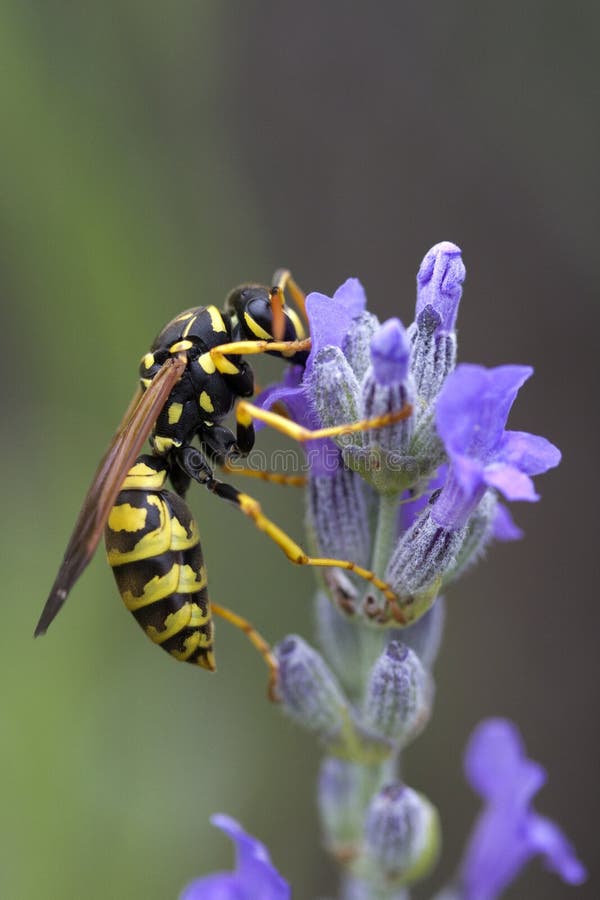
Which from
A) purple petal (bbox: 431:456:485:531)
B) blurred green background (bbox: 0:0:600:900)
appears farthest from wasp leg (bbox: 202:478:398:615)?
blurred green background (bbox: 0:0:600:900)

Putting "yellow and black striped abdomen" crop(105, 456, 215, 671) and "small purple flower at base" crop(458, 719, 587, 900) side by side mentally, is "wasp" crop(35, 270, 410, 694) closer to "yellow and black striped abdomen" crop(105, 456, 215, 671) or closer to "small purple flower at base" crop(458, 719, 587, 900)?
"yellow and black striped abdomen" crop(105, 456, 215, 671)

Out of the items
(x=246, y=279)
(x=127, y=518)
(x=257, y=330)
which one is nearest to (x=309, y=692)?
(x=127, y=518)

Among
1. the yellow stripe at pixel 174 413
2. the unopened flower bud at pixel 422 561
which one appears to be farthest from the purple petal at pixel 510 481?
the yellow stripe at pixel 174 413

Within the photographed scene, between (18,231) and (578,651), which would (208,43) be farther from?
(578,651)

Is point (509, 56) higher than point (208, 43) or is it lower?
higher

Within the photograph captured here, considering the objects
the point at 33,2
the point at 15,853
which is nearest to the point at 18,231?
the point at 33,2
